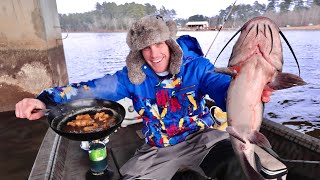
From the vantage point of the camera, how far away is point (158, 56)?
2.90m

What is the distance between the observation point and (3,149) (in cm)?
601

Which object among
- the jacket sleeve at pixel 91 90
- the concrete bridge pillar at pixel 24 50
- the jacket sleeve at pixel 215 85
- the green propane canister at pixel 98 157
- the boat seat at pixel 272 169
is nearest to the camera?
the jacket sleeve at pixel 215 85

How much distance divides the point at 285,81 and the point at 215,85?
933mm

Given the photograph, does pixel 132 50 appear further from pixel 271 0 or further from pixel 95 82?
pixel 271 0

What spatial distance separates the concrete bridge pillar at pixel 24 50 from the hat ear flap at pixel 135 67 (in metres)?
6.34

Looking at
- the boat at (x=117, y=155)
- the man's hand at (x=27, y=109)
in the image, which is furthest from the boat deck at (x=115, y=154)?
the man's hand at (x=27, y=109)

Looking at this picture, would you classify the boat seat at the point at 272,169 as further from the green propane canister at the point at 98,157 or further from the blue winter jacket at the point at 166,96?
the green propane canister at the point at 98,157

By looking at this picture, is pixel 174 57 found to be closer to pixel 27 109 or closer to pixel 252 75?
pixel 252 75

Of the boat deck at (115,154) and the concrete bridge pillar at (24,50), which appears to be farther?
the concrete bridge pillar at (24,50)

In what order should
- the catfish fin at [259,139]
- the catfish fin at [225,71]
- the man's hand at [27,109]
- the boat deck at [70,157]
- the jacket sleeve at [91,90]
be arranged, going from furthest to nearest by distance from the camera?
the boat deck at [70,157] → the jacket sleeve at [91,90] → the man's hand at [27,109] → the catfish fin at [259,139] → the catfish fin at [225,71]

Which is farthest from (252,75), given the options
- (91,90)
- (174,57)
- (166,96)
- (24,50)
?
(24,50)

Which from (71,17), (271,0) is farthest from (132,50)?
(71,17)

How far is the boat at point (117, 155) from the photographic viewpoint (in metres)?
3.41

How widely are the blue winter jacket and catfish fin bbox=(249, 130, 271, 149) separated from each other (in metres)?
0.99
